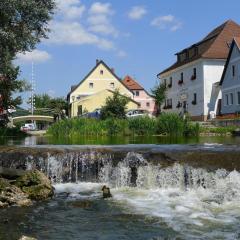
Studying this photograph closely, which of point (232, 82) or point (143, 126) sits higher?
point (232, 82)

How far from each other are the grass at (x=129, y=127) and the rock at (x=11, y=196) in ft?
97.2

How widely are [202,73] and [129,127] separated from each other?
15.7 m

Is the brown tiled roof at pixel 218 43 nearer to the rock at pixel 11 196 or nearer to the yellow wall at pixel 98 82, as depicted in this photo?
the yellow wall at pixel 98 82

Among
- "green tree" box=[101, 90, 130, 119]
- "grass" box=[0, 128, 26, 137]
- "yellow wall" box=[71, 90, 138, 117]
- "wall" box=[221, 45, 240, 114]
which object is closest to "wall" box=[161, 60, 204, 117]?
"wall" box=[221, 45, 240, 114]

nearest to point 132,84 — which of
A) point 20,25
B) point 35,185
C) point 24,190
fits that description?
point 20,25

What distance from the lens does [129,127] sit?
47.6 metres

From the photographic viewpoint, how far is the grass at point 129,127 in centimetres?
4416

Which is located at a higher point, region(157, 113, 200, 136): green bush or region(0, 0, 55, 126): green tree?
region(0, 0, 55, 126): green tree

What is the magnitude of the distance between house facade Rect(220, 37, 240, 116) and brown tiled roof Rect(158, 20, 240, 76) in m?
4.63

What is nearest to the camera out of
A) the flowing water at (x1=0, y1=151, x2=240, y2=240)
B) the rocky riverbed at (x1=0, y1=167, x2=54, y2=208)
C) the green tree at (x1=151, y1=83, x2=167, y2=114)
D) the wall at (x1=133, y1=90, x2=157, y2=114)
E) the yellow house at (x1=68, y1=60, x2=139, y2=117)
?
the flowing water at (x1=0, y1=151, x2=240, y2=240)

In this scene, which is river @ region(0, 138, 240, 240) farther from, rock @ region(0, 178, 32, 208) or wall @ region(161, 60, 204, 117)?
wall @ region(161, 60, 204, 117)

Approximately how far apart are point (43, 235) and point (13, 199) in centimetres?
360

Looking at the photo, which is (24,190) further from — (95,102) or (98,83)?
(98,83)

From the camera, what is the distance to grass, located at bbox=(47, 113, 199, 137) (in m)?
44.2
